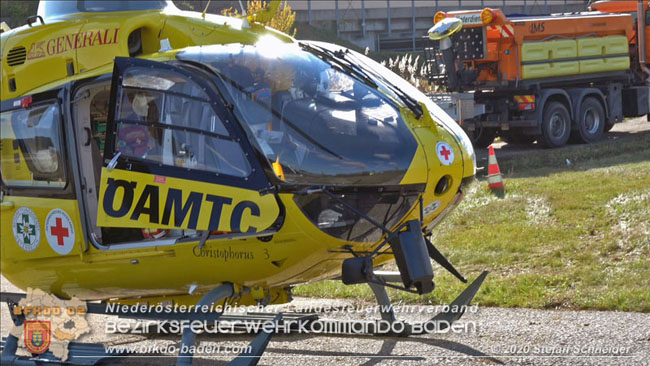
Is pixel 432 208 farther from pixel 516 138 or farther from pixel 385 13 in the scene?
pixel 385 13

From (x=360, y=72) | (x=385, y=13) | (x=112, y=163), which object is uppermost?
(x=360, y=72)

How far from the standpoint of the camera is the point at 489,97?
62.8 ft

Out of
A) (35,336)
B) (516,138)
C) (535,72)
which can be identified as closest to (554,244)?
(35,336)

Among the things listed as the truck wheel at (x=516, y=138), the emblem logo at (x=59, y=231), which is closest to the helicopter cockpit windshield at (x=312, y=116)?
the emblem logo at (x=59, y=231)

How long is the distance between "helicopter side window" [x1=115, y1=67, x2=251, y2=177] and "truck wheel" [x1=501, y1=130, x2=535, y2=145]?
14.1 meters

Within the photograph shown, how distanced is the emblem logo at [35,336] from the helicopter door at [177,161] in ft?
5.42

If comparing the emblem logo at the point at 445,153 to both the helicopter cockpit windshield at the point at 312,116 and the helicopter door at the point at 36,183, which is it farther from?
the helicopter door at the point at 36,183

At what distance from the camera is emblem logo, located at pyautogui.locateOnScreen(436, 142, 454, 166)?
5.77 m

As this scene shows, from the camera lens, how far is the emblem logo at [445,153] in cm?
577

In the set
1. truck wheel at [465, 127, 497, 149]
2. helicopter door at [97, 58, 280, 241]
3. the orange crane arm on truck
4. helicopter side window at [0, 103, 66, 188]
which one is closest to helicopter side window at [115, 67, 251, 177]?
helicopter door at [97, 58, 280, 241]

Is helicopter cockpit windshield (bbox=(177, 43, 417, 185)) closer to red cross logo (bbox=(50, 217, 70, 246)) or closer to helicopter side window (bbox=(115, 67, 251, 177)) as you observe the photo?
helicopter side window (bbox=(115, 67, 251, 177))

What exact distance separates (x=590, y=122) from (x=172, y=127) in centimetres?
1541

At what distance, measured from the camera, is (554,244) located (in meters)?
9.32

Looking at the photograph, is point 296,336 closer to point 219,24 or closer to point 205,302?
point 205,302
